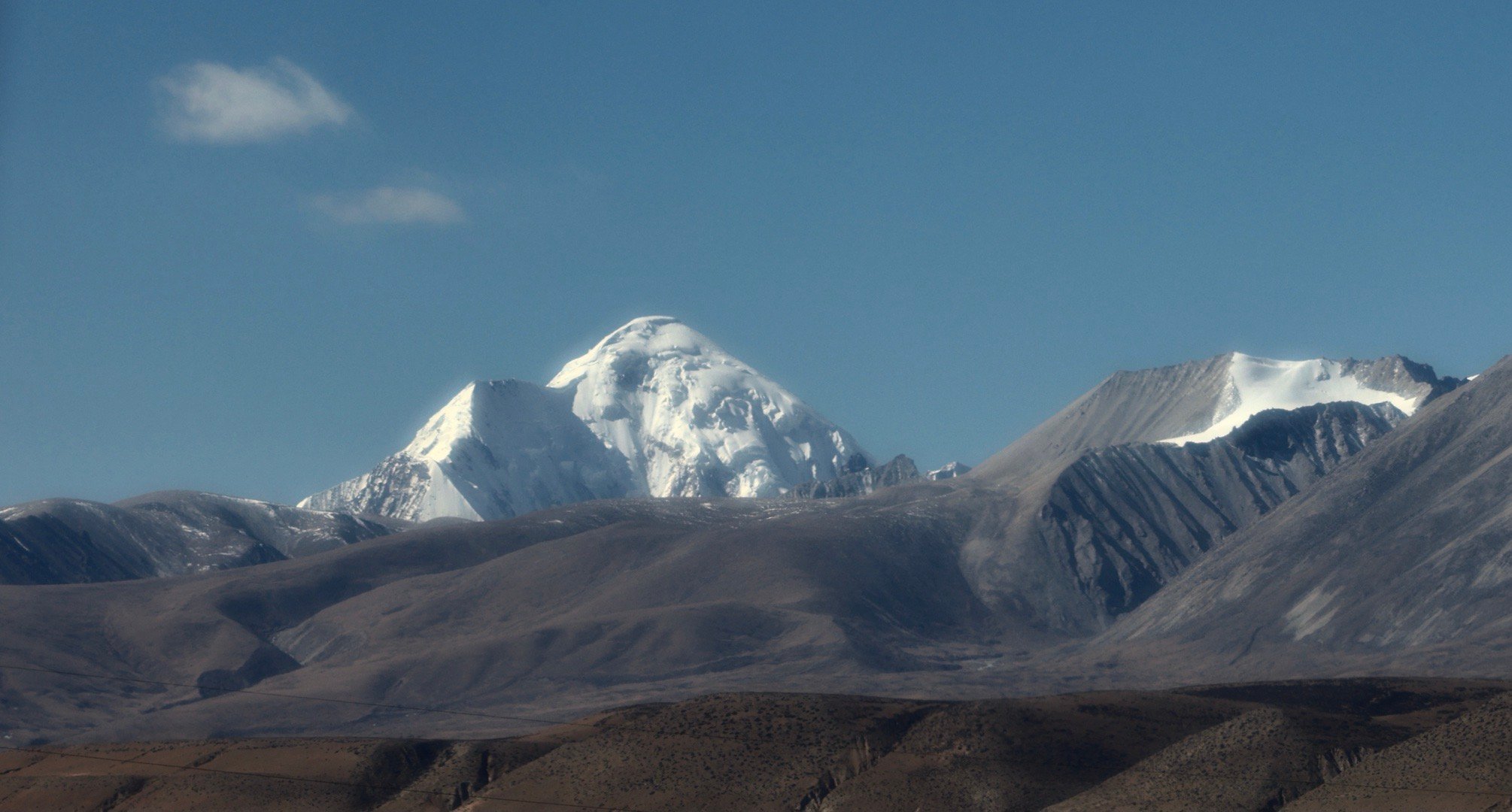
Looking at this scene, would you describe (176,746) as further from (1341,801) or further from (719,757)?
(1341,801)

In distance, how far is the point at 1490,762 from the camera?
8206 centimetres

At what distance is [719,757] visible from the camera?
3590 inches

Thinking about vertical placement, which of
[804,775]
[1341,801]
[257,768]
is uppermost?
[257,768]

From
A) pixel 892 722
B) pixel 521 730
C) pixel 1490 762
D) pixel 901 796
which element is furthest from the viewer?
pixel 521 730

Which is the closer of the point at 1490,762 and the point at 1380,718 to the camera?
the point at 1490,762

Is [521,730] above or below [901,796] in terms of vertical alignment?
above

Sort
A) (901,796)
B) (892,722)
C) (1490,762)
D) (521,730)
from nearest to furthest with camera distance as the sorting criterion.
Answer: (1490,762), (901,796), (892,722), (521,730)

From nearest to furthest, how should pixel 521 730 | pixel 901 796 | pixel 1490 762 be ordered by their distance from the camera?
1. pixel 1490 762
2. pixel 901 796
3. pixel 521 730

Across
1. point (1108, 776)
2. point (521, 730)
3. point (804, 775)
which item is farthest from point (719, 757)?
point (521, 730)

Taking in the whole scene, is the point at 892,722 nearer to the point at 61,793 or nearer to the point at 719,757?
the point at 719,757

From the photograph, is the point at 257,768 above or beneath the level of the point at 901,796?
above

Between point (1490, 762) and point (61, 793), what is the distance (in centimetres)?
6533

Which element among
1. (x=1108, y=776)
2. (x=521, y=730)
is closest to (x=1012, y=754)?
(x=1108, y=776)

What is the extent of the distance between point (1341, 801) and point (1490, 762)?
21.8 feet
